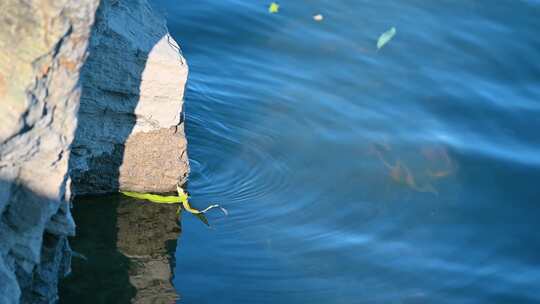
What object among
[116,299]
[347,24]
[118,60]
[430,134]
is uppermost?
[347,24]

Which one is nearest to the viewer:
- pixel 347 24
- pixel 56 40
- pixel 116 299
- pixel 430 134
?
pixel 56 40

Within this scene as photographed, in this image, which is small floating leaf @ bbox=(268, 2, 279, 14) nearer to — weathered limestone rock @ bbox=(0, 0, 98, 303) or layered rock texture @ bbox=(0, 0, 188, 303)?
layered rock texture @ bbox=(0, 0, 188, 303)

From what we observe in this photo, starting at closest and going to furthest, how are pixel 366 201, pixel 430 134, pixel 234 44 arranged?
pixel 366 201
pixel 430 134
pixel 234 44

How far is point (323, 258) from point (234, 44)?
2398 mm

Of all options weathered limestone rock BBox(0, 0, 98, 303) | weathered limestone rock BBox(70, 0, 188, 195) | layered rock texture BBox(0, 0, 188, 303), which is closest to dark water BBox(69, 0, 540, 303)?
weathered limestone rock BBox(70, 0, 188, 195)

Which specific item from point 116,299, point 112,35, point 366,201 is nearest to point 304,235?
point 366,201

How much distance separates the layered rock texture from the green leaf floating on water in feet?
8.46

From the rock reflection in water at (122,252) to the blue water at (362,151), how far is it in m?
0.09

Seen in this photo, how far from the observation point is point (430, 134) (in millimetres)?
5918

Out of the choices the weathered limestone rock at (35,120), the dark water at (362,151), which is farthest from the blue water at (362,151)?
the weathered limestone rock at (35,120)

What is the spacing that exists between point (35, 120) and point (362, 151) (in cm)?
281

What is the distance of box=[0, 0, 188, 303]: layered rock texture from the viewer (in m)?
3.07

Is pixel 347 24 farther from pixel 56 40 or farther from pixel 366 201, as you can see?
pixel 56 40

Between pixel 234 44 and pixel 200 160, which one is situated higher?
pixel 234 44
